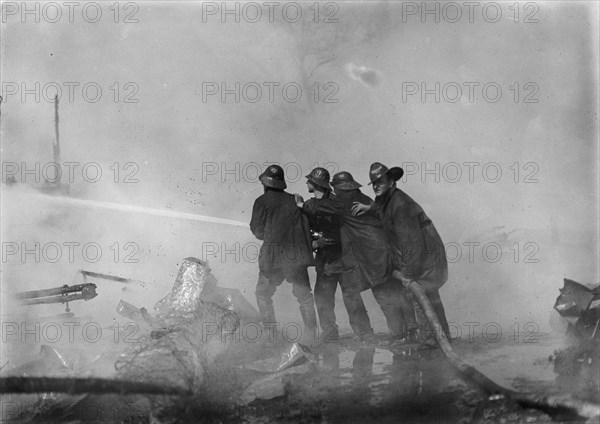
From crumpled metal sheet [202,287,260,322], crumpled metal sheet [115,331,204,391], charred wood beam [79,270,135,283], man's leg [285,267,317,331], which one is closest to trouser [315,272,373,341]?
man's leg [285,267,317,331]

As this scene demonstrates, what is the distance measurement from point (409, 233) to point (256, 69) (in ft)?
14.8

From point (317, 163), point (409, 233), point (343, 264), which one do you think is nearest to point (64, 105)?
point (317, 163)

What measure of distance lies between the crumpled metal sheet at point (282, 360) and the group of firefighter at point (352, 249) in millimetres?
1313

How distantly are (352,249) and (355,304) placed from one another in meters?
0.71

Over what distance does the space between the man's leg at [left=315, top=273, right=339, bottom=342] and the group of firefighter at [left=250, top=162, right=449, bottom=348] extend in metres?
0.01

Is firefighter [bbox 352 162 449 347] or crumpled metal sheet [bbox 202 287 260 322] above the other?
firefighter [bbox 352 162 449 347]

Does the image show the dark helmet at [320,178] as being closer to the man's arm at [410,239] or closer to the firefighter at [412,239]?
the firefighter at [412,239]

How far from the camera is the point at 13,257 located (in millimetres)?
10258

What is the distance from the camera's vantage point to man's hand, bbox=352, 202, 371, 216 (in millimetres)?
8703

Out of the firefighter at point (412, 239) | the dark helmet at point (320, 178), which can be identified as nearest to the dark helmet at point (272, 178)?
the dark helmet at point (320, 178)

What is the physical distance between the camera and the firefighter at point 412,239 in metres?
8.42

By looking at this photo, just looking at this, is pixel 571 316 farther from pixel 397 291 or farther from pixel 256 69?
pixel 256 69

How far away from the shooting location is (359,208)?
8.71 meters

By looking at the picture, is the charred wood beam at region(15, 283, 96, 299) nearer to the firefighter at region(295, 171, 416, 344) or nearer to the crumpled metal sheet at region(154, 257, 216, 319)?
the crumpled metal sheet at region(154, 257, 216, 319)
